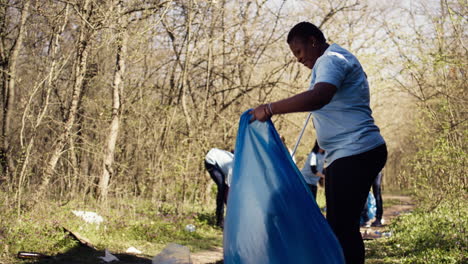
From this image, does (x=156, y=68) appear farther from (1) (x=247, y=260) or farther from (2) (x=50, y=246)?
(1) (x=247, y=260)

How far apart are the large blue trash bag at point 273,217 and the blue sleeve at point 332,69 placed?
1.97ft

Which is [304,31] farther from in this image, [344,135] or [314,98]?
[344,135]

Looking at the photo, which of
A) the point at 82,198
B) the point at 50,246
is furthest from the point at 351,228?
the point at 82,198

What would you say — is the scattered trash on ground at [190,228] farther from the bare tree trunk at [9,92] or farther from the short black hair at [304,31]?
the short black hair at [304,31]

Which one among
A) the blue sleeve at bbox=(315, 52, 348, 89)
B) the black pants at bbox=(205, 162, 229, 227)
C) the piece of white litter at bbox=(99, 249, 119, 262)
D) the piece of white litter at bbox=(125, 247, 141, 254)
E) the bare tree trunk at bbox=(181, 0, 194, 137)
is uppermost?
the bare tree trunk at bbox=(181, 0, 194, 137)

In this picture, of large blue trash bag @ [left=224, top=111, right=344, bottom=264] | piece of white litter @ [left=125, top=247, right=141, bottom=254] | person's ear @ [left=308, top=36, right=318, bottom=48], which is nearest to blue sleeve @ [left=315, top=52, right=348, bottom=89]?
person's ear @ [left=308, top=36, right=318, bottom=48]

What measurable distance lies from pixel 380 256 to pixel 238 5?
8.06 metres

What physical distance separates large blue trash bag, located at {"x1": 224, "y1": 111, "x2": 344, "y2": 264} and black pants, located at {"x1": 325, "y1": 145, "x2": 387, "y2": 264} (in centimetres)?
10

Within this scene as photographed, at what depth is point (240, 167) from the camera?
354 cm

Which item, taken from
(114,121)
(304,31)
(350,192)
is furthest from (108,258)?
(114,121)

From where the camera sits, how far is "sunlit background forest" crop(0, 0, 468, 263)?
24.2ft

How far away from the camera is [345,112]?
10.8 ft

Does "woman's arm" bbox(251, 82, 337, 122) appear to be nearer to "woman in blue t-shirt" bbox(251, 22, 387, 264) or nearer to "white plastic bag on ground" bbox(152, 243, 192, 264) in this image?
"woman in blue t-shirt" bbox(251, 22, 387, 264)

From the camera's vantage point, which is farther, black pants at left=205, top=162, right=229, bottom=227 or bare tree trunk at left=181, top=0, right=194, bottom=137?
bare tree trunk at left=181, top=0, right=194, bottom=137
